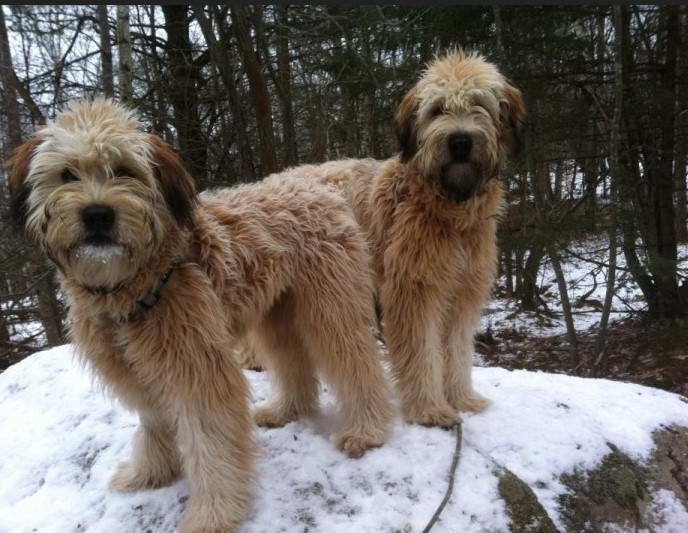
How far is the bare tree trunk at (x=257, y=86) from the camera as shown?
7473 millimetres

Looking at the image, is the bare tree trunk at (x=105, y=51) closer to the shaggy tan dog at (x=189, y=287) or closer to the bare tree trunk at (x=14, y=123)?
the bare tree trunk at (x=14, y=123)

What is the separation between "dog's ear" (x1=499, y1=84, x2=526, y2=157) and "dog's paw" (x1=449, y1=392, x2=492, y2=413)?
66.7 inches

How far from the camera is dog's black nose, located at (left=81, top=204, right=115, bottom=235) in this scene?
2.14m

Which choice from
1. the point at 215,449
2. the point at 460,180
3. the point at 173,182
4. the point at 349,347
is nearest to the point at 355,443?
the point at 349,347

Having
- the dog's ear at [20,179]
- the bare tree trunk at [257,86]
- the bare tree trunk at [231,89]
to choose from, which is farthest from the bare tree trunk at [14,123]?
the dog's ear at [20,179]

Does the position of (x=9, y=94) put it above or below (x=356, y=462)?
above

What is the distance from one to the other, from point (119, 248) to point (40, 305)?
7.73 m

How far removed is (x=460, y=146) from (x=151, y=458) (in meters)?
2.55

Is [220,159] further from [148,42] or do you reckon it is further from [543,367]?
[543,367]

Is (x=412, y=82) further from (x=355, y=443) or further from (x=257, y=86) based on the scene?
(x=355, y=443)

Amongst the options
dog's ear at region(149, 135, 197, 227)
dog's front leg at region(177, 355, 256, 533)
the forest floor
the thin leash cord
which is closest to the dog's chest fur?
the thin leash cord

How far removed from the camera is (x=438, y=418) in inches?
139

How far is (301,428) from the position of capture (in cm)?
358

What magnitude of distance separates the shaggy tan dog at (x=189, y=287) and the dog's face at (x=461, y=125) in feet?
2.12
